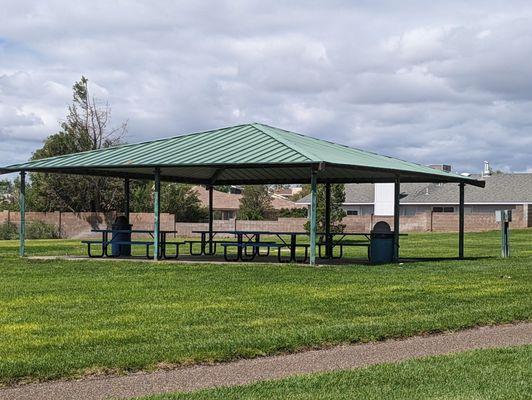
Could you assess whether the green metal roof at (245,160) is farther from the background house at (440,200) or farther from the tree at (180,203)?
the tree at (180,203)

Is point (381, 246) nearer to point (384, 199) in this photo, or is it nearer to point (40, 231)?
point (40, 231)

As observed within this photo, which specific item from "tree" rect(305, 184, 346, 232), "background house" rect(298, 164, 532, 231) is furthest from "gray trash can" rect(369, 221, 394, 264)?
"background house" rect(298, 164, 532, 231)

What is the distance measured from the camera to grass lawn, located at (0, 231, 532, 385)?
9.45 meters

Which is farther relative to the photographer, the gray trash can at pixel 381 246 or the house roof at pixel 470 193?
the house roof at pixel 470 193

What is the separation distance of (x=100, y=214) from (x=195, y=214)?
10.4 m

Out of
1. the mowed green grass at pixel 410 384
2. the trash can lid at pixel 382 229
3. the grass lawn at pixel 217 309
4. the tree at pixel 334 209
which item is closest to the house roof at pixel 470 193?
the tree at pixel 334 209

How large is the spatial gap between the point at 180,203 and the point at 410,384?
52902mm

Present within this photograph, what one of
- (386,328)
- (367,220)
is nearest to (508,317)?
(386,328)

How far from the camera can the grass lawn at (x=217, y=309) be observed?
31.0 ft

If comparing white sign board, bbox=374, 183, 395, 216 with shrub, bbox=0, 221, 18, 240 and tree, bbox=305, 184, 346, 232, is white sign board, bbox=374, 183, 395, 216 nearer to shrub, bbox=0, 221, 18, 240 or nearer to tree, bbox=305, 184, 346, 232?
tree, bbox=305, 184, 346, 232

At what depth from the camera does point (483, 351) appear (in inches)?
376

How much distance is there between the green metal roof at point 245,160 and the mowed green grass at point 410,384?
11758 mm

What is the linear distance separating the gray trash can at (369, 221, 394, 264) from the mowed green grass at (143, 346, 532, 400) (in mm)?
14099

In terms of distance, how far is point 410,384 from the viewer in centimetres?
779
